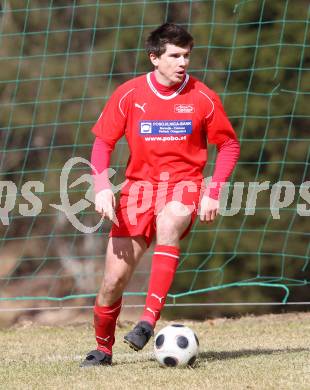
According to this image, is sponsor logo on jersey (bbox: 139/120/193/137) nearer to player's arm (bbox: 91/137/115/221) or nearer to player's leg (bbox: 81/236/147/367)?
player's arm (bbox: 91/137/115/221)

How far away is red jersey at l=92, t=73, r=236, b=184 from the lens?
6754mm

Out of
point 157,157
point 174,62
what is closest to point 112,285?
point 157,157

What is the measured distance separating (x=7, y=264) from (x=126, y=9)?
2.42 m

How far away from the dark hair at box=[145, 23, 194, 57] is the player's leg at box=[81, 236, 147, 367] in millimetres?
1019

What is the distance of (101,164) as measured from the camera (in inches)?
265

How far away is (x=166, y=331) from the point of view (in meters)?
6.47

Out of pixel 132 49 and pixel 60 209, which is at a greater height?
pixel 132 49

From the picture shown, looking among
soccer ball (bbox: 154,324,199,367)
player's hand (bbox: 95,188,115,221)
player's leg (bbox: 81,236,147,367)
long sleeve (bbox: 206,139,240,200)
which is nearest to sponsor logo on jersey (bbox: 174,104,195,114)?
long sleeve (bbox: 206,139,240,200)

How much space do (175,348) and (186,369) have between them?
12 cm

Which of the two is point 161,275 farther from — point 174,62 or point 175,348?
point 174,62

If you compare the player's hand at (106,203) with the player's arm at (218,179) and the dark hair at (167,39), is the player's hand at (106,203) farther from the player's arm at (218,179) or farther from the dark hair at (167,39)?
the dark hair at (167,39)

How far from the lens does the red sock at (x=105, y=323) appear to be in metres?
6.84

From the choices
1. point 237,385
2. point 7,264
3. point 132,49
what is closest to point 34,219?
point 7,264

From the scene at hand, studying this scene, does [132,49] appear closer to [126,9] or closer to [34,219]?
[126,9]
